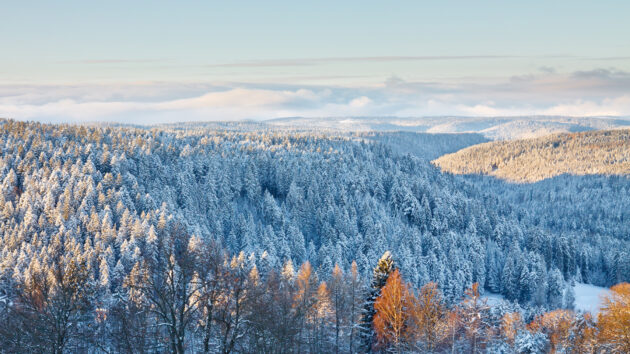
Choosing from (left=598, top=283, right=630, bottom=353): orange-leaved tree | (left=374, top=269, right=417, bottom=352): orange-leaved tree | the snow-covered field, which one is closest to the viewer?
(left=598, top=283, right=630, bottom=353): orange-leaved tree

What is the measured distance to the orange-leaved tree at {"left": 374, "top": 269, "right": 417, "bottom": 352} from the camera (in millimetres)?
38938

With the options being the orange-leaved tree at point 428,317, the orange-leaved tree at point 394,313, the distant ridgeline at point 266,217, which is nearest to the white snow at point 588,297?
the distant ridgeline at point 266,217

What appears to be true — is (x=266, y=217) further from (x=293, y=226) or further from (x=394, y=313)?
(x=394, y=313)

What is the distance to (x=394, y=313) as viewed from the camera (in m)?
39.3

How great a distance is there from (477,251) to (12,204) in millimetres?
119218

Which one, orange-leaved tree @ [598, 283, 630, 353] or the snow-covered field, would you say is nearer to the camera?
orange-leaved tree @ [598, 283, 630, 353]

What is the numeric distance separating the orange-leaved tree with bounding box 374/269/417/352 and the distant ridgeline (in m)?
42.5

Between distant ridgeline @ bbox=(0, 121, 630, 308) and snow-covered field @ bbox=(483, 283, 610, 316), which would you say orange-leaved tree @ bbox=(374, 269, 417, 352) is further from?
snow-covered field @ bbox=(483, 283, 610, 316)

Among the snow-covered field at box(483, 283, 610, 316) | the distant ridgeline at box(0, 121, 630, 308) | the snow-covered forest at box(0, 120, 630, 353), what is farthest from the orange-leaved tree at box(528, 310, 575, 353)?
the snow-covered field at box(483, 283, 610, 316)

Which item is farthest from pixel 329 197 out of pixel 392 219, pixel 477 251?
pixel 477 251

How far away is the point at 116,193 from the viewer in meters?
105

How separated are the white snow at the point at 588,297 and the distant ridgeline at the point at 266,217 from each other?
365 cm

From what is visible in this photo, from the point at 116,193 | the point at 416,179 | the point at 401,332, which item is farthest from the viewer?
the point at 416,179

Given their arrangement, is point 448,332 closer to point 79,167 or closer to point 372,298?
point 372,298
